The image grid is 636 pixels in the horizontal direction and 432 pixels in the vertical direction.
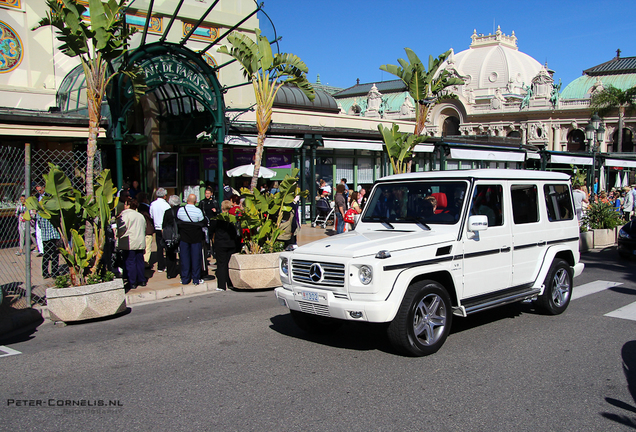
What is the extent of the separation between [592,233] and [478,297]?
39.5 feet

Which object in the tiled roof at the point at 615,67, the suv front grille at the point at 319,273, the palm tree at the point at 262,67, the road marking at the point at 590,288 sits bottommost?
the road marking at the point at 590,288

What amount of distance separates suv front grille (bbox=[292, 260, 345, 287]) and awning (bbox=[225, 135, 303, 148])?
38.8ft

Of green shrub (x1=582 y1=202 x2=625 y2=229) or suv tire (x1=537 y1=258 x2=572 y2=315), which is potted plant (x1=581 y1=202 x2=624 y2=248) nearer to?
green shrub (x1=582 y1=202 x2=625 y2=229)

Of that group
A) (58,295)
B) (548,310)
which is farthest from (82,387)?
(548,310)

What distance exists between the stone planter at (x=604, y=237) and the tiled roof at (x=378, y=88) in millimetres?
70253

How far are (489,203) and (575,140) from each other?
228 ft

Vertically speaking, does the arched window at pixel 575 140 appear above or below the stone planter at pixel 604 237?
above

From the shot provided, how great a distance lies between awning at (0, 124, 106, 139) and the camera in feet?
43.0

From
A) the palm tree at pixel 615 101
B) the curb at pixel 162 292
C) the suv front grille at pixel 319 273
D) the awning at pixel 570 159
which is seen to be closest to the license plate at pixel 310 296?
the suv front grille at pixel 319 273

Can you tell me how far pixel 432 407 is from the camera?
14.7ft

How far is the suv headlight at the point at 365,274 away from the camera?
5.42m

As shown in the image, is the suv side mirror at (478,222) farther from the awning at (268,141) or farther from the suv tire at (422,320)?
the awning at (268,141)

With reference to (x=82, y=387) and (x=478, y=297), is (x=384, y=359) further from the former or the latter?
(x=82, y=387)

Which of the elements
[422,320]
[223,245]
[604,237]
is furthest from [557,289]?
[604,237]
